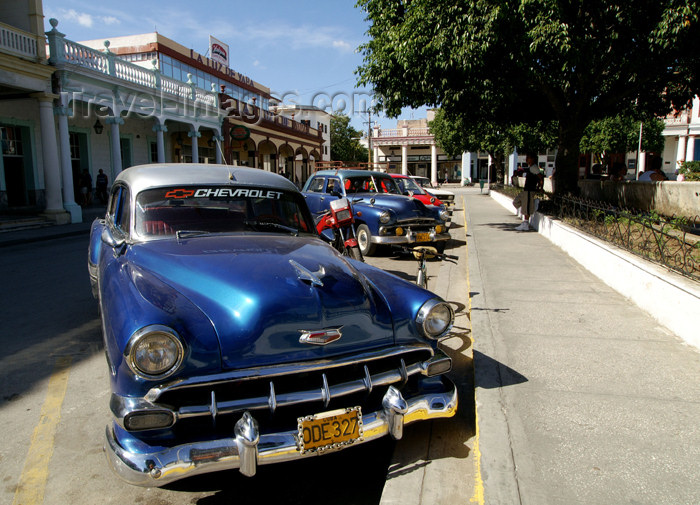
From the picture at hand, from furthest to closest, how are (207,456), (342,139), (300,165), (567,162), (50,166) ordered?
(342,139) < (300,165) < (50,166) < (567,162) < (207,456)

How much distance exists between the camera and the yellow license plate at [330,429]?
240 cm

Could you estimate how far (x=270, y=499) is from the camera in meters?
2.71

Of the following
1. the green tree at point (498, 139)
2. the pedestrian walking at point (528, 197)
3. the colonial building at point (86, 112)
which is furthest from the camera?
the green tree at point (498, 139)

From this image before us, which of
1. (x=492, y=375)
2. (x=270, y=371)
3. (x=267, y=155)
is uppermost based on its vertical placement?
(x=267, y=155)

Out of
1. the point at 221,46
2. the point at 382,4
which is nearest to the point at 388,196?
the point at 382,4

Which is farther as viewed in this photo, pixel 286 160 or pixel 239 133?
pixel 286 160

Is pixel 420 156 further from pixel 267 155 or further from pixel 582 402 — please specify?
pixel 582 402

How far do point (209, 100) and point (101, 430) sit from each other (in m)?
25.9

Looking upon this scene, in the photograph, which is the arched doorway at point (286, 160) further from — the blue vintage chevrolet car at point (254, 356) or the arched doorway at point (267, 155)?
the blue vintage chevrolet car at point (254, 356)

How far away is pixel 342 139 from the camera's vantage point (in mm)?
70188

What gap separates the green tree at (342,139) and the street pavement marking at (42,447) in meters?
66.6

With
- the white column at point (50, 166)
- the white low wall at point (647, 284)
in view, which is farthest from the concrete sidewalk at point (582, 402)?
the white column at point (50, 166)

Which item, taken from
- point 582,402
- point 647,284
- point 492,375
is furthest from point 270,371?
point 647,284

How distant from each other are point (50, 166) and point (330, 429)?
56.9 ft
